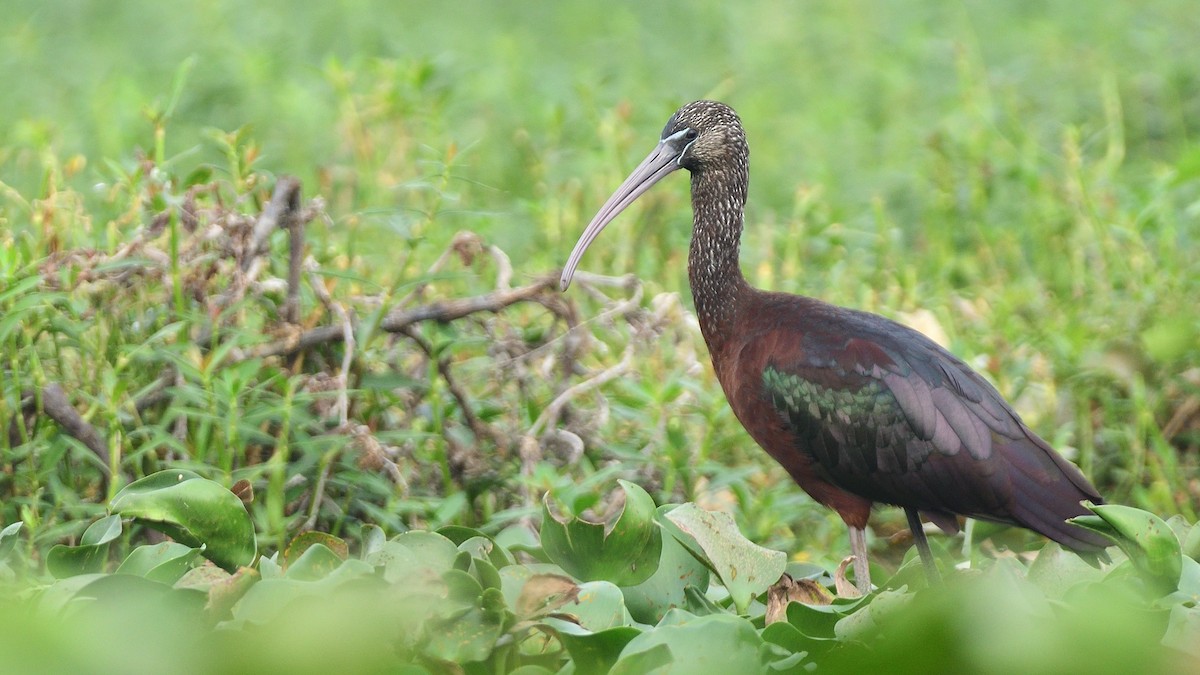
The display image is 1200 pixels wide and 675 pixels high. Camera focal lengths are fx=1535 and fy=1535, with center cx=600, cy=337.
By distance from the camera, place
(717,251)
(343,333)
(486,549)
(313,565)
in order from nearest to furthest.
Result: (313,565) → (486,549) → (343,333) → (717,251)

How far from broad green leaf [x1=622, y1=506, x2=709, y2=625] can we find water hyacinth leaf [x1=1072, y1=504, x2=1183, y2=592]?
70 centimetres

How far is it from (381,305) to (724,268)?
92 centimetres

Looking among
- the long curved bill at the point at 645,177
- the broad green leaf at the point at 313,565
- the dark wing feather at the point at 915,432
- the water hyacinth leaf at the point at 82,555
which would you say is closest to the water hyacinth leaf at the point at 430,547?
the broad green leaf at the point at 313,565

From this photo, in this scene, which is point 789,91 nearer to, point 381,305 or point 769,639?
point 381,305

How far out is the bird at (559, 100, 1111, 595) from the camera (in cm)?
361

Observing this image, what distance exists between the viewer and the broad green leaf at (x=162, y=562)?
2.39 m

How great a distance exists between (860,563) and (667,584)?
3.17 ft

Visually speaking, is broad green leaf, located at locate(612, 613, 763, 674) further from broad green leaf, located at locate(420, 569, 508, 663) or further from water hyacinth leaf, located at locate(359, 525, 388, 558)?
water hyacinth leaf, located at locate(359, 525, 388, 558)

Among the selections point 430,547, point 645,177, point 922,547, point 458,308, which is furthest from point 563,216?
point 430,547

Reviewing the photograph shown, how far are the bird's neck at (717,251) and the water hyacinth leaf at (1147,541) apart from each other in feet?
5.91

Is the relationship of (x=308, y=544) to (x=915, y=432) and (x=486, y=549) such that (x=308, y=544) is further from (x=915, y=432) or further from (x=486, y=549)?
(x=915, y=432)

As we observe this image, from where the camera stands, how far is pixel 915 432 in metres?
3.66

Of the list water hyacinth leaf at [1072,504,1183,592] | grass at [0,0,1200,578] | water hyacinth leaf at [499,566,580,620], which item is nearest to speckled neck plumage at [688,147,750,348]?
grass at [0,0,1200,578]

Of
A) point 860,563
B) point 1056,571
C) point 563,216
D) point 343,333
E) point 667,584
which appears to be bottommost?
point 860,563
